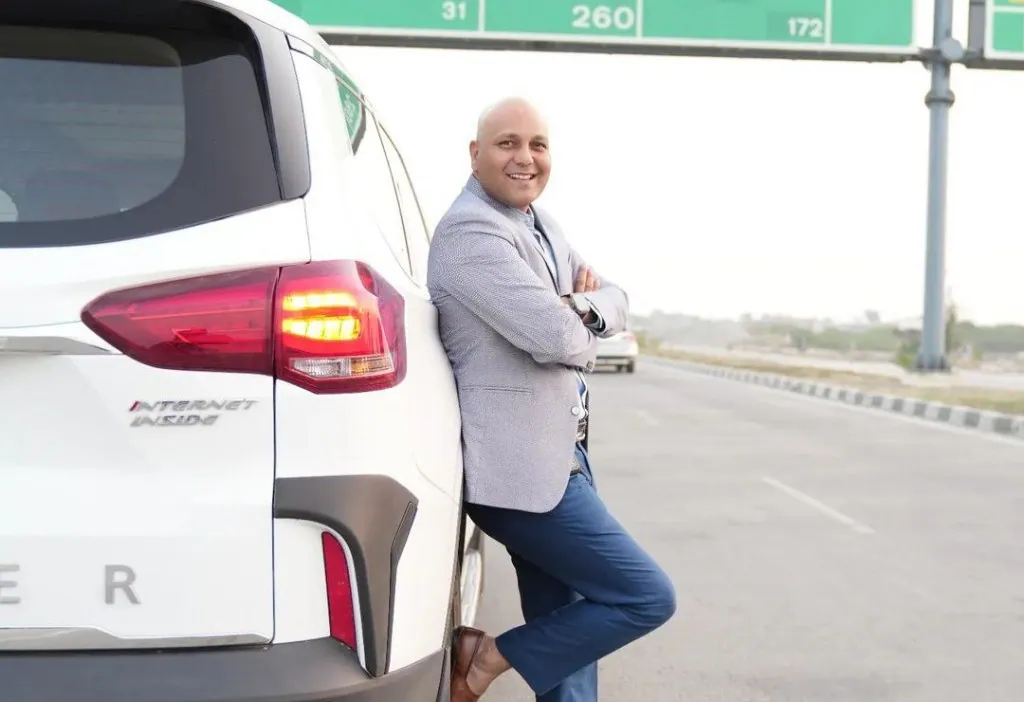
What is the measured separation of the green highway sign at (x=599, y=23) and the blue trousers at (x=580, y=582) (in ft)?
49.2

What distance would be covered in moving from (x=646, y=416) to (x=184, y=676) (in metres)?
12.8

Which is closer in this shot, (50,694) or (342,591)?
(50,694)

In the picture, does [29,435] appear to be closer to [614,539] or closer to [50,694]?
[50,694]

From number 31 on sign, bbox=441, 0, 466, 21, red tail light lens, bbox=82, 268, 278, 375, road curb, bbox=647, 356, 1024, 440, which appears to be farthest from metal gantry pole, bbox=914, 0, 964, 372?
red tail light lens, bbox=82, 268, 278, 375

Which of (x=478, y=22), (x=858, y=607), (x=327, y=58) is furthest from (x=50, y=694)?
(x=478, y=22)

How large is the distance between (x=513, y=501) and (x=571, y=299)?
18.3 inches

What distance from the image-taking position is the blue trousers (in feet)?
8.09

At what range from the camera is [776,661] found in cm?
394

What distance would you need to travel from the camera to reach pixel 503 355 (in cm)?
239

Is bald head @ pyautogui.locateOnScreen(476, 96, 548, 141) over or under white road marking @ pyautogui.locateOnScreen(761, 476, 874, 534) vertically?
over

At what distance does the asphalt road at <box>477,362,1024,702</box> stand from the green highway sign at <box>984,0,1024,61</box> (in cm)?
887

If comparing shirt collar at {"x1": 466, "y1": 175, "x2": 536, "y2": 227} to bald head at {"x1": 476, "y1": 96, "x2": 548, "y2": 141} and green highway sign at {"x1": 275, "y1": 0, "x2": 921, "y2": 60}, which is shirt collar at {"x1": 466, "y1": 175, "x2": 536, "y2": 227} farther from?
green highway sign at {"x1": 275, "y1": 0, "x2": 921, "y2": 60}

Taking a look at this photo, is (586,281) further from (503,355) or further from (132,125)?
(132,125)

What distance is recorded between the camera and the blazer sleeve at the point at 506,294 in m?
2.32
